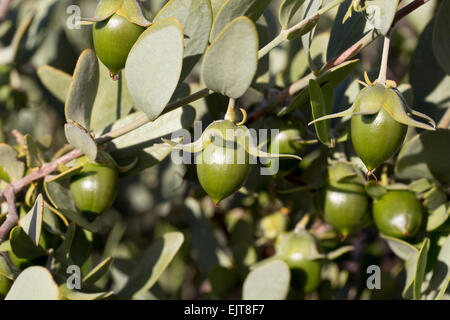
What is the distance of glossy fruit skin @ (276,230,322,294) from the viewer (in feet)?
4.83

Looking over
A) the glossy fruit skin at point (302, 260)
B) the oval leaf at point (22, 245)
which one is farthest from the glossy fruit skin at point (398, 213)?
the oval leaf at point (22, 245)

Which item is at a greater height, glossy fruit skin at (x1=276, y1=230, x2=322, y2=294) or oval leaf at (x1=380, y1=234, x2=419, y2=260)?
oval leaf at (x1=380, y1=234, x2=419, y2=260)

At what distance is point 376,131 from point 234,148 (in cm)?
27

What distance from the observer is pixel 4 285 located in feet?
3.81

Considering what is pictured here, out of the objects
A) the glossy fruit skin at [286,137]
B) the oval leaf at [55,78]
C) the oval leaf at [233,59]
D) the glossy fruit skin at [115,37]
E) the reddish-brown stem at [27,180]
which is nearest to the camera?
the oval leaf at [233,59]

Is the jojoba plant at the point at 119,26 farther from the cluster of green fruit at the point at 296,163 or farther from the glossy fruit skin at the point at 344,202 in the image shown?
the glossy fruit skin at the point at 344,202

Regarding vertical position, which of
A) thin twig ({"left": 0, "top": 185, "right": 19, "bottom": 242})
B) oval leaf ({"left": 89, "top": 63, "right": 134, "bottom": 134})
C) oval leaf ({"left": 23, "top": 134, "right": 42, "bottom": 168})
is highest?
oval leaf ({"left": 89, "top": 63, "right": 134, "bottom": 134})

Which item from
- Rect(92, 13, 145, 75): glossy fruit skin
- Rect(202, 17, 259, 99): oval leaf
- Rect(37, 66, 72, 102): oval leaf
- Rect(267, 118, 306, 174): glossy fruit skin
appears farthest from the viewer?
Rect(37, 66, 72, 102): oval leaf

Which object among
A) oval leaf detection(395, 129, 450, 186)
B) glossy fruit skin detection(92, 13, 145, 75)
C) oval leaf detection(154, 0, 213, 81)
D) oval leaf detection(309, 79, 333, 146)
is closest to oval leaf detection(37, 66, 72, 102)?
glossy fruit skin detection(92, 13, 145, 75)

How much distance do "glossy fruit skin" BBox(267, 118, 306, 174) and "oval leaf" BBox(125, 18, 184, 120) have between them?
359 mm

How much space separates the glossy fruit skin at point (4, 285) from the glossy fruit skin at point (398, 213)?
89 cm

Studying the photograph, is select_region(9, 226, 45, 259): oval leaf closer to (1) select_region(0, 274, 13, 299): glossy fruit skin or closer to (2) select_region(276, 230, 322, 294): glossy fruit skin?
(1) select_region(0, 274, 13, 299): glossy fruit skin

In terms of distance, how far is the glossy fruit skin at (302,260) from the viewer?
1.47 metres
